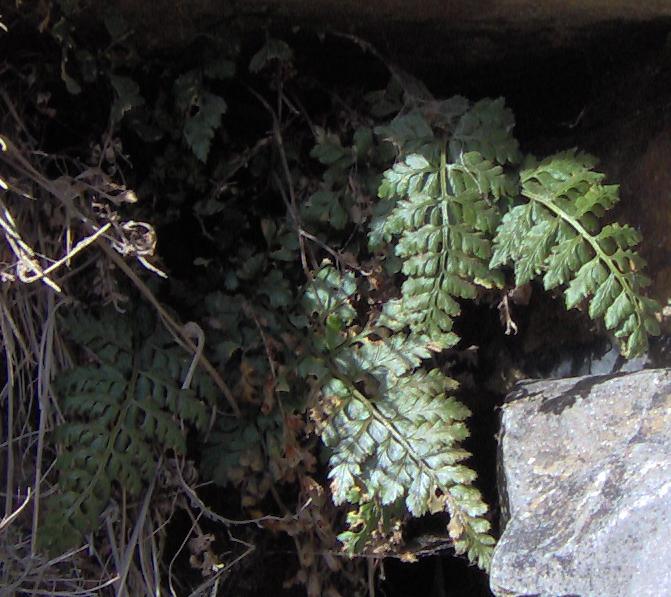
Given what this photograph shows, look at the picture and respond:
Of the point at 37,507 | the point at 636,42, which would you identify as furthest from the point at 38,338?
the point at 636,42

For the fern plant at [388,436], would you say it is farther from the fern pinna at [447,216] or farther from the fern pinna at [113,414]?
the fern pinna at [113,414]

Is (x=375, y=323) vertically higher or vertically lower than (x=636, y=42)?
lower

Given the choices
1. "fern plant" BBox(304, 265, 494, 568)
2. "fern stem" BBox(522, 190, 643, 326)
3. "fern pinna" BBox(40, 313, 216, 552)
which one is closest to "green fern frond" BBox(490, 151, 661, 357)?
"fern stem" BBox(522, 190, 643, 326)

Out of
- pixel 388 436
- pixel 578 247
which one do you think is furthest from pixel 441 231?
pixel 388 436

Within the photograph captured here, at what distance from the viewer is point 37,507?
1.93m

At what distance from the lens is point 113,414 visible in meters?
1.97

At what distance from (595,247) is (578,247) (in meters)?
0.03

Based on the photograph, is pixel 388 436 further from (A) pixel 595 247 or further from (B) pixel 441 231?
(A) pixel 595 247

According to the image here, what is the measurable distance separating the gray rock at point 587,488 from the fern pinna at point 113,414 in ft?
2.11

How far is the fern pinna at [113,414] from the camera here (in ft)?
6.20

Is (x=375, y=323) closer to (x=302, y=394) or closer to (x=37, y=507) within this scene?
(x=302, y=394)

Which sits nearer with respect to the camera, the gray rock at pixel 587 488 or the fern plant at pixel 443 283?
the gray rock at pixel 587 488

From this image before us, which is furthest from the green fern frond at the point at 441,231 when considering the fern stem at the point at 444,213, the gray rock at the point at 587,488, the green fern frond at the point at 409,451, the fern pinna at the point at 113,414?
the fern pinna at the point at 113,414

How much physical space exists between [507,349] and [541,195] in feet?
1.68
